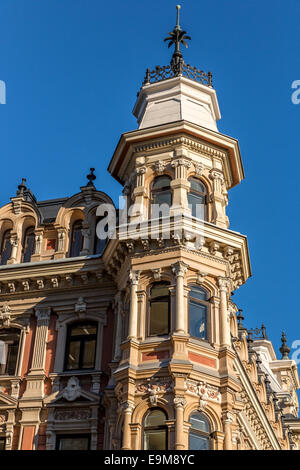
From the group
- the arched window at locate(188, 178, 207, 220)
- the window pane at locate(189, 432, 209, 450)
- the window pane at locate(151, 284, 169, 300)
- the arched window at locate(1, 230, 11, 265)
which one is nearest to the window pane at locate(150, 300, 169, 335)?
the window pane at locate(151, 284, 169, 300)

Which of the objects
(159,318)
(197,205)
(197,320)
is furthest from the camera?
(197,205)

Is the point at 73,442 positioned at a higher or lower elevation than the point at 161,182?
lower

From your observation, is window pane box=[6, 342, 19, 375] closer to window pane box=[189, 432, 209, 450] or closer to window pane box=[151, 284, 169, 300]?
window pane box=[151, 284, 169, 300]

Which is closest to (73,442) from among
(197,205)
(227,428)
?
(227,428)

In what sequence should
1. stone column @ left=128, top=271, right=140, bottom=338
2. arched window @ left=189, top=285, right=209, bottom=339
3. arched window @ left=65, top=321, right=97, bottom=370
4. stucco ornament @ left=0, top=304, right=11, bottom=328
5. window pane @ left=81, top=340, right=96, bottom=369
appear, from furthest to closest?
1. stucco ornament @ left=0, top=304, right=11, bottom=328
2. arched window @ left=65, top=321, right=97, bottom=370
3. window pane @ left=81, top=340, right=96, bottom=369
4. arched window @ left=189, top=285, right=209, bottom=339
5. stone column @ left=128, top=271, right=140, bottom=338

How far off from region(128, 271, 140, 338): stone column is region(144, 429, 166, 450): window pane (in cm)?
335

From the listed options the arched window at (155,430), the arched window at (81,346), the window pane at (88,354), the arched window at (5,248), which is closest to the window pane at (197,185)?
the arched window at (81,346)

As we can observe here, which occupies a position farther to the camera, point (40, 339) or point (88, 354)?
point (40, 339)

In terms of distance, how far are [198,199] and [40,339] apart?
7.97 m

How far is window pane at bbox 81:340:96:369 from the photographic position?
29062 mm

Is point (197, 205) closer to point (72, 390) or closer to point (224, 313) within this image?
point (224, 313)

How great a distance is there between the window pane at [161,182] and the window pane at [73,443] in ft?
31.7

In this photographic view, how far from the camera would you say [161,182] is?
30578 millimetres
